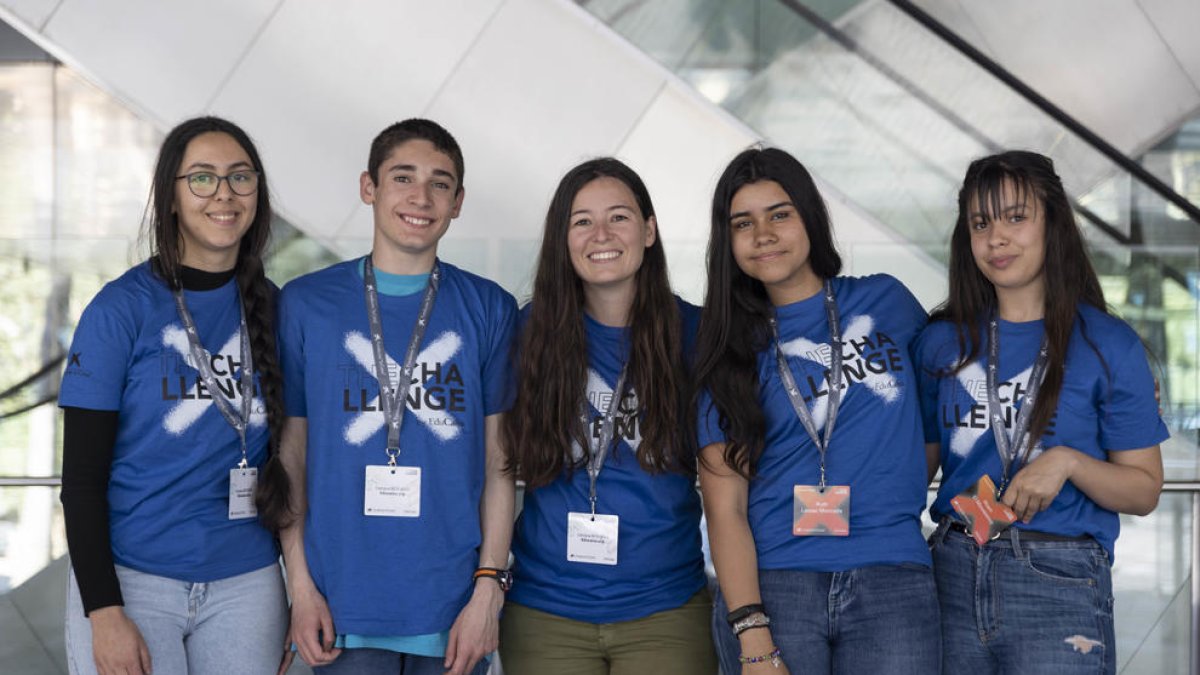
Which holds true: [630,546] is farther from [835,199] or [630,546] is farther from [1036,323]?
[835,199]

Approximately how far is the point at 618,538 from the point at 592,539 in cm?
5

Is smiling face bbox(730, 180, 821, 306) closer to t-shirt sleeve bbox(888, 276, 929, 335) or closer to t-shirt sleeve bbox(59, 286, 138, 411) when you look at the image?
t-shirt sleeve bbox(888, 276, 929, 335)

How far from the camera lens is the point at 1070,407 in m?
2.29

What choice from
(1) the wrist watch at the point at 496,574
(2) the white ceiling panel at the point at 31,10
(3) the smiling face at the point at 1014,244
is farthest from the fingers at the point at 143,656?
(2) the white ceiling panel at the point at 31,10

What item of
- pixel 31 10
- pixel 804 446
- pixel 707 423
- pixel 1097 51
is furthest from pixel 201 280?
pixel 1097 51

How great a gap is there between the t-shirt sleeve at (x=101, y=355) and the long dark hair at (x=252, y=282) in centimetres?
13

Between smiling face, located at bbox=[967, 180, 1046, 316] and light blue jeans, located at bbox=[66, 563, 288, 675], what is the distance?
1.63 metres

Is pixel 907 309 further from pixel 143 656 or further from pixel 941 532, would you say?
pixel 143 656

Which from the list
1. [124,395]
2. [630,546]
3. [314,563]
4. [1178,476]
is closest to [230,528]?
[314,563]

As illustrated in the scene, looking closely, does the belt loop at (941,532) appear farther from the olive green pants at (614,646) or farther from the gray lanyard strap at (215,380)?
the gray lanyard strap at (215,380)

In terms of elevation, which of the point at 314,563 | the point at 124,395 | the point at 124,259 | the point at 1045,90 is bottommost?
the point at 314,563

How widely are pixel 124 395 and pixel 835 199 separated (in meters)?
3.17

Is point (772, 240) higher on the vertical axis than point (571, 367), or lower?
higher

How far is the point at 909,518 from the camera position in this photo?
2279 mm
